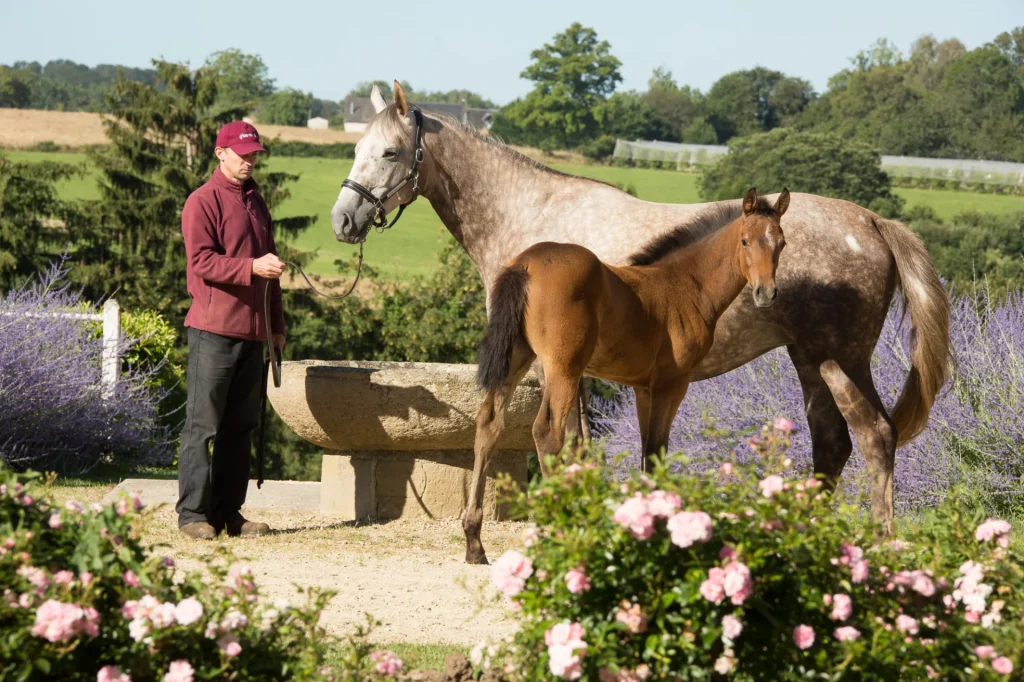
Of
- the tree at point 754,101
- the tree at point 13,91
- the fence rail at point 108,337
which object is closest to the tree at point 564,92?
the tree at point 754,101

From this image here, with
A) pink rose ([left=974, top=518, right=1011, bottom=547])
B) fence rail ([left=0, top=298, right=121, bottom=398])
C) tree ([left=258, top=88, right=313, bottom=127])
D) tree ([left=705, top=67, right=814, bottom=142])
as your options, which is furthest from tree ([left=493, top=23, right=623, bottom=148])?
pink rose ([left=974, top=518, right=1011, bottom=547])

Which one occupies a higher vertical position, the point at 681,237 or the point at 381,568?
Result: the point at 681,237

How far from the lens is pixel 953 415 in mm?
8359

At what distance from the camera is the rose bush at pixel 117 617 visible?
8.44 ft

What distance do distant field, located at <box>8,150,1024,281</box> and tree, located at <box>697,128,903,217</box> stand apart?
223 centimetres

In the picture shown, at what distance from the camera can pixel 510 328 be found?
5020 mm

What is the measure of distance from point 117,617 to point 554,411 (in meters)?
2.65

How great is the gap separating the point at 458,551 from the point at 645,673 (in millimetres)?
3429

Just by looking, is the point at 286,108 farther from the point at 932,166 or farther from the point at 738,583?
the point at 738,583

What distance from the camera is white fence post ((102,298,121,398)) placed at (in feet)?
37.3

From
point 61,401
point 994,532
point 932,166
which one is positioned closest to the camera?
point 994,532

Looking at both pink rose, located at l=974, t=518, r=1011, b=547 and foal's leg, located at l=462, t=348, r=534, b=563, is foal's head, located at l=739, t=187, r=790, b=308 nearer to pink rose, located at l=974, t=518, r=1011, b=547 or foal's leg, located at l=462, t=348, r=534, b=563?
foal's leg, located at l=462, t=348, r=534, b=563

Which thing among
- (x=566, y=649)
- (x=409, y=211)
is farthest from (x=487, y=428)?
(x=409, y=211)

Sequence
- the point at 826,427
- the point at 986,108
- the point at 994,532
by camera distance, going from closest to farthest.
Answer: the point at 994,532
the point at 826,427
the point at 986,108
